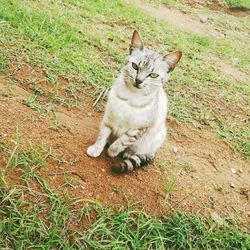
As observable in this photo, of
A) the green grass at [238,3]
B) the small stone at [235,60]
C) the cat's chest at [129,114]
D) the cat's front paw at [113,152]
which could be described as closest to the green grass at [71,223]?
the cat's front paw at [113,152]

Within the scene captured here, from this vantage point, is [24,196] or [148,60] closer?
[24,196]

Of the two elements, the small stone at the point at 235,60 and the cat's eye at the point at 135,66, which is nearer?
the cat's eye at the point at 135,66

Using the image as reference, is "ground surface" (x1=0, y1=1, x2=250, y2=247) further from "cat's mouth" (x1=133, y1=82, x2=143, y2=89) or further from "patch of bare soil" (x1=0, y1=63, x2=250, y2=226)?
"cat's mouth" (x1=133, y1=82, x2=143, y2=89)

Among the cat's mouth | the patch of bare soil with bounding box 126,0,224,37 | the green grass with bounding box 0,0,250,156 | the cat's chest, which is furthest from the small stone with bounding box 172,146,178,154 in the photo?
the patch of bare soil with bounding box 126,0,224,37

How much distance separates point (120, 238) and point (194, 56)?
4.18m

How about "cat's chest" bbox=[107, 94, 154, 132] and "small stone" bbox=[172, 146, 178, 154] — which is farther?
"small stone" bbox=[172, 146, 178, 154]

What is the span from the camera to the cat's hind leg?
319cm

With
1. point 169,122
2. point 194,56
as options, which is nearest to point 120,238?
point 169,122

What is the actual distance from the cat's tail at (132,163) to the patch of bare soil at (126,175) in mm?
70

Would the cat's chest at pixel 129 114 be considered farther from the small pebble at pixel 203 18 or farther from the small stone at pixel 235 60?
the small pebble at pixel 203 18

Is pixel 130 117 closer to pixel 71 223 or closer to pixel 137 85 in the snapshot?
pixel 137 85

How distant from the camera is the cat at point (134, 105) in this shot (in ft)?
9.87

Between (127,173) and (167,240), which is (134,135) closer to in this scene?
(127,173)

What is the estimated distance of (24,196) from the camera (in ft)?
8.84
